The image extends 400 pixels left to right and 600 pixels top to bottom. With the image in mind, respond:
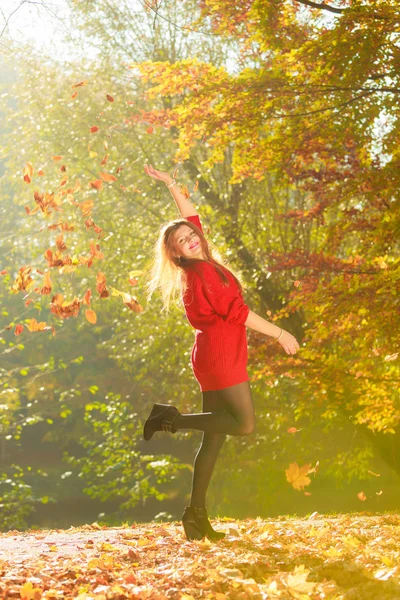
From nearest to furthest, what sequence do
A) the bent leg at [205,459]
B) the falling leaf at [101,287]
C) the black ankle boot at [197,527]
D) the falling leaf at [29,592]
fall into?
the falling leaf at [29,592] < the bent leg at [205,459] < the black ankle boot at [197,527] < the falling leaf at [101,287]

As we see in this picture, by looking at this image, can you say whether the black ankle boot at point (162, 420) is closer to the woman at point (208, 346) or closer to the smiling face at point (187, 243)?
the woman at point (208, 346)

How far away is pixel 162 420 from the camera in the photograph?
420 cm

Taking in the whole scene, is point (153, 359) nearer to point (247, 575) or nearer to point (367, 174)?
point (367, 174)

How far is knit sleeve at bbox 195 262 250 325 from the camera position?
4137 millimetres

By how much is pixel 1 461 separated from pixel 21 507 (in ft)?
21.5

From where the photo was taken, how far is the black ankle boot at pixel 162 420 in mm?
4164

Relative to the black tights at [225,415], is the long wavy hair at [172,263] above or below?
above

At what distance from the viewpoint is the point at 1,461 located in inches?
707

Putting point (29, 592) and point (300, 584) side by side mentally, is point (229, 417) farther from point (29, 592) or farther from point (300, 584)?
point (29, 592)

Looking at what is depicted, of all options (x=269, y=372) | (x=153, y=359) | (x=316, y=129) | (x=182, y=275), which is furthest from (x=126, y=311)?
(x=182, y=275)

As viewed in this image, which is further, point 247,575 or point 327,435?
point 327,435

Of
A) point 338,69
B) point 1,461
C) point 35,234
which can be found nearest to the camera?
point 338,69

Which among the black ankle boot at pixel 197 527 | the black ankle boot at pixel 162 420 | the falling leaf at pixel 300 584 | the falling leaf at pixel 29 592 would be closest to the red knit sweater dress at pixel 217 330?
the black ankle boot at pixel 162 420

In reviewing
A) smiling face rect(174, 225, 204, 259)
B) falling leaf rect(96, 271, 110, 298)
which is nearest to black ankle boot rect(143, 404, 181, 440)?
smiling face rect(174, 225, 204, 259)
